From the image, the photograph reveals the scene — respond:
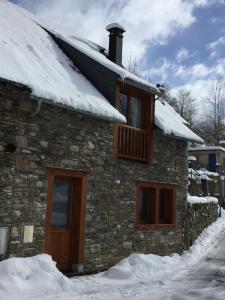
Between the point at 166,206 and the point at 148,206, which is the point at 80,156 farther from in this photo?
the point at 166,206

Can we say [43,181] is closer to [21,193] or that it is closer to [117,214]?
[21,193]

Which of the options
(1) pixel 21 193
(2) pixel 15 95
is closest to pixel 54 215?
(1) pixel 21 193

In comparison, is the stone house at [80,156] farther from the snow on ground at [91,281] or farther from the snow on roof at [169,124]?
the snow on ground at [91,281]

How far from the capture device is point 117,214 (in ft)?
35.5

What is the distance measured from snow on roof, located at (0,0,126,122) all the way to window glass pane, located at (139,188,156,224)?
10.8 feet

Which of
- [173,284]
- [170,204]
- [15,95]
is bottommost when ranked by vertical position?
[173,284]

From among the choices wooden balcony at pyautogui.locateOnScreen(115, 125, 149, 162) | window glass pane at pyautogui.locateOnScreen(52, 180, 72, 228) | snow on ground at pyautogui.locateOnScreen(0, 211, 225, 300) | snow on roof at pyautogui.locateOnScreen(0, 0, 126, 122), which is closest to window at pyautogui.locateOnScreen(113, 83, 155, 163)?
wooden balcony at pyautogui.locateOnScreen(115, 125, 149, 162)

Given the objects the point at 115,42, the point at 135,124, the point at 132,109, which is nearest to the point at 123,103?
the point at 132,109

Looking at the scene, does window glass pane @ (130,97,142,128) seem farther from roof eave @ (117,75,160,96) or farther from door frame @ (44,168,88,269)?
door frame @ (44,168,88,269)

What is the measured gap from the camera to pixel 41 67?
32.1 feet

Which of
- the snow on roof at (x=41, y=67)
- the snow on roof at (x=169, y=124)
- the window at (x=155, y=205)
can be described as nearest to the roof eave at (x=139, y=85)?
the snow on roof at (x=41, y=67)

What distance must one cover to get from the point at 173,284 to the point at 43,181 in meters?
3.46

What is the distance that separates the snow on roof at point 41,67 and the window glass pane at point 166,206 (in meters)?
4.14

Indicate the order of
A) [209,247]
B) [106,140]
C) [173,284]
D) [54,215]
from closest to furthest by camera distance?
1. [173,284]
2. [54,215]
3. [106,140]
4. [209,247]
